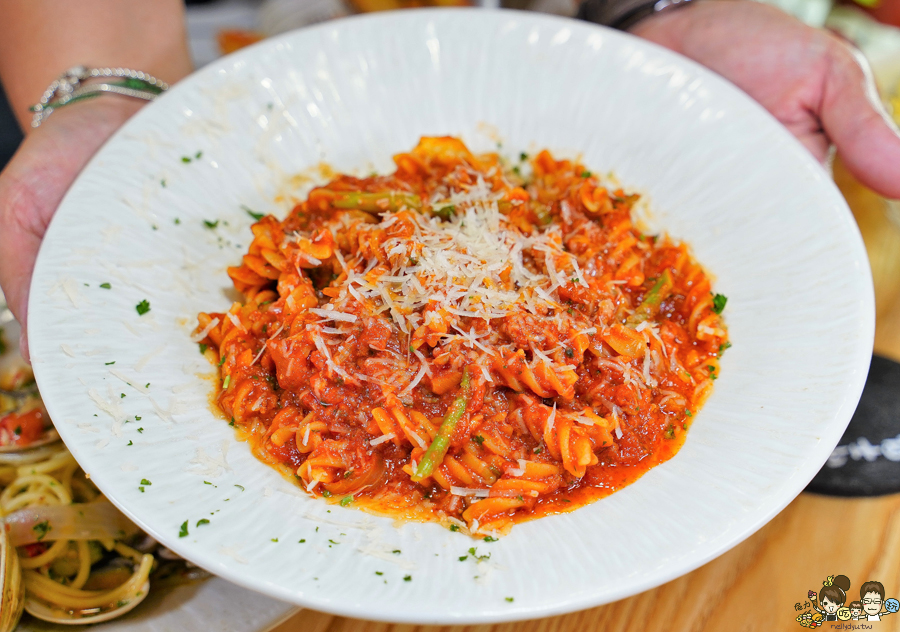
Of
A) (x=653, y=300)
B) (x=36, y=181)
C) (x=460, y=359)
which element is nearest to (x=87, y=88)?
(x=36, y=181)

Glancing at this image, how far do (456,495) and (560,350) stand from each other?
83cm

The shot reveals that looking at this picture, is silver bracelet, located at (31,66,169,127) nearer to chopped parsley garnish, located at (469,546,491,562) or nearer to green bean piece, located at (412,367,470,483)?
green bean piece, located at (412,367,470,483)

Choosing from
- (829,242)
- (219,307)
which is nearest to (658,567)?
(829,242)

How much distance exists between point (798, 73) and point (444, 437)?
12.9ft

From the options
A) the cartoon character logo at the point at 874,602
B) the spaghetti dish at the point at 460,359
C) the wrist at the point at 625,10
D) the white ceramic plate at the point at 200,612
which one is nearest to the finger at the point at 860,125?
the wrist at the point at 625,10

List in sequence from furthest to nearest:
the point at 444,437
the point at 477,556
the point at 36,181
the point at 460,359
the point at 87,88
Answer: the point at 87,88 → the point at 36,181 → the point at 460,359 → the point at 444,437 → the point at 477,556

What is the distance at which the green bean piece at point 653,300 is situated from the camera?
3.58 metres

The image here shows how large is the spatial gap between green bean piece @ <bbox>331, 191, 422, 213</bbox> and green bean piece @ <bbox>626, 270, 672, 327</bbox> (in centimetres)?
138

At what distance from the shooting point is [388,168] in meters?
4.52

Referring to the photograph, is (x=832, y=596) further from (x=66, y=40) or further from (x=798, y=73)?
(x=66, y=40)

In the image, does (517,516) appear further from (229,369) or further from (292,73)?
(292,73)

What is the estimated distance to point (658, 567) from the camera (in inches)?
93.5

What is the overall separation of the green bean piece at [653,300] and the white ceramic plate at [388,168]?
0.38 m

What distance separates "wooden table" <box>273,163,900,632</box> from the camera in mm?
3240
